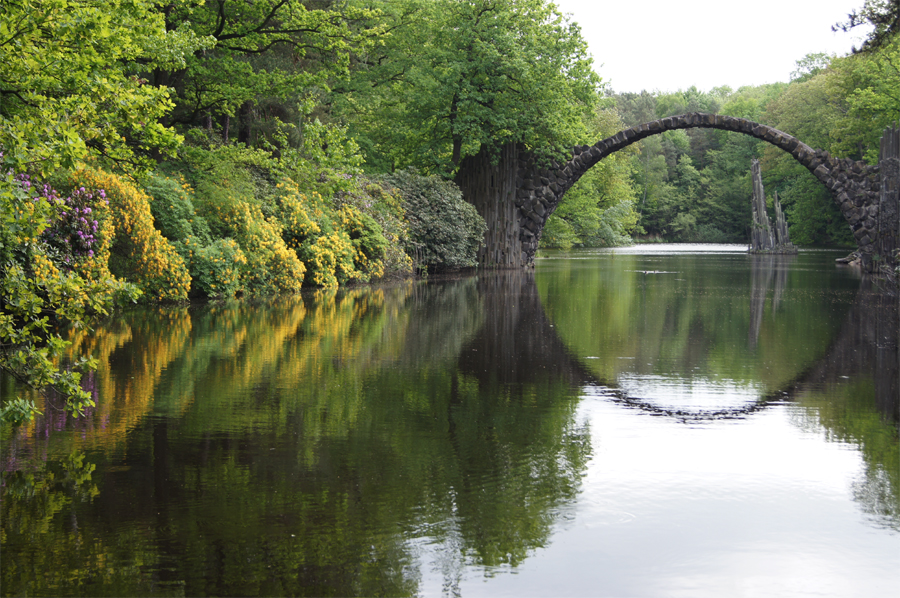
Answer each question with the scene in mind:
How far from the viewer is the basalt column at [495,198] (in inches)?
1337

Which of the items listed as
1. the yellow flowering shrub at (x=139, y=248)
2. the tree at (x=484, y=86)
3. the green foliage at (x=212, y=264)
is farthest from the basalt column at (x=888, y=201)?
the yellow flowering shrub at (x=139, y=248)

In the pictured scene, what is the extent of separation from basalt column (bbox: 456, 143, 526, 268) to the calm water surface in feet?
74.5

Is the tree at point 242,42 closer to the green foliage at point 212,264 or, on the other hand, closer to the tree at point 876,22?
the green foliage at point 212,264

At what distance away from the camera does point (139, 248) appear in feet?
50.6

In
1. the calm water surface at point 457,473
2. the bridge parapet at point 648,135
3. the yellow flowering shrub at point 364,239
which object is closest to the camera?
the calm water surface at point 457,473

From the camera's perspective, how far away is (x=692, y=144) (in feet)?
409

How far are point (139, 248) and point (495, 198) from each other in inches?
787

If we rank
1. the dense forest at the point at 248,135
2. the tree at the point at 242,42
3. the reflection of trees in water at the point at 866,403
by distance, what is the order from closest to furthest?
the reflection of trees in water at the point at 866,403 < the dense forest at the point at 248,135 < the tree at the point at 242,42

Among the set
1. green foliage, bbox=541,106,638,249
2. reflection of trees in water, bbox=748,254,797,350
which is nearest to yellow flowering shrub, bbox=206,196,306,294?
reflection of trees in water, bbox=748,254,797,350

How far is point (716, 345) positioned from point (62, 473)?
8.89 metres

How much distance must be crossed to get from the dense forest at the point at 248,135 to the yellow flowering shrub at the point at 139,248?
0.03 meters

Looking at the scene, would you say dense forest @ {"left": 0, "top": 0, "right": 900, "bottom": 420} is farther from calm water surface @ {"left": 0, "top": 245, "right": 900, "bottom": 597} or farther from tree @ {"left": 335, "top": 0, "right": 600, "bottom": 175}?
calm water surface @ {"left": 0, "top": 245, "right": 900, "bottom": 597}

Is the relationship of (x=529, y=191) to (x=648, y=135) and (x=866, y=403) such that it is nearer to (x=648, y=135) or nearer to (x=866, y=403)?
(x=648, y=135)

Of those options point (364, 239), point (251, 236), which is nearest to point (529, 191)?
point (364, 239)
